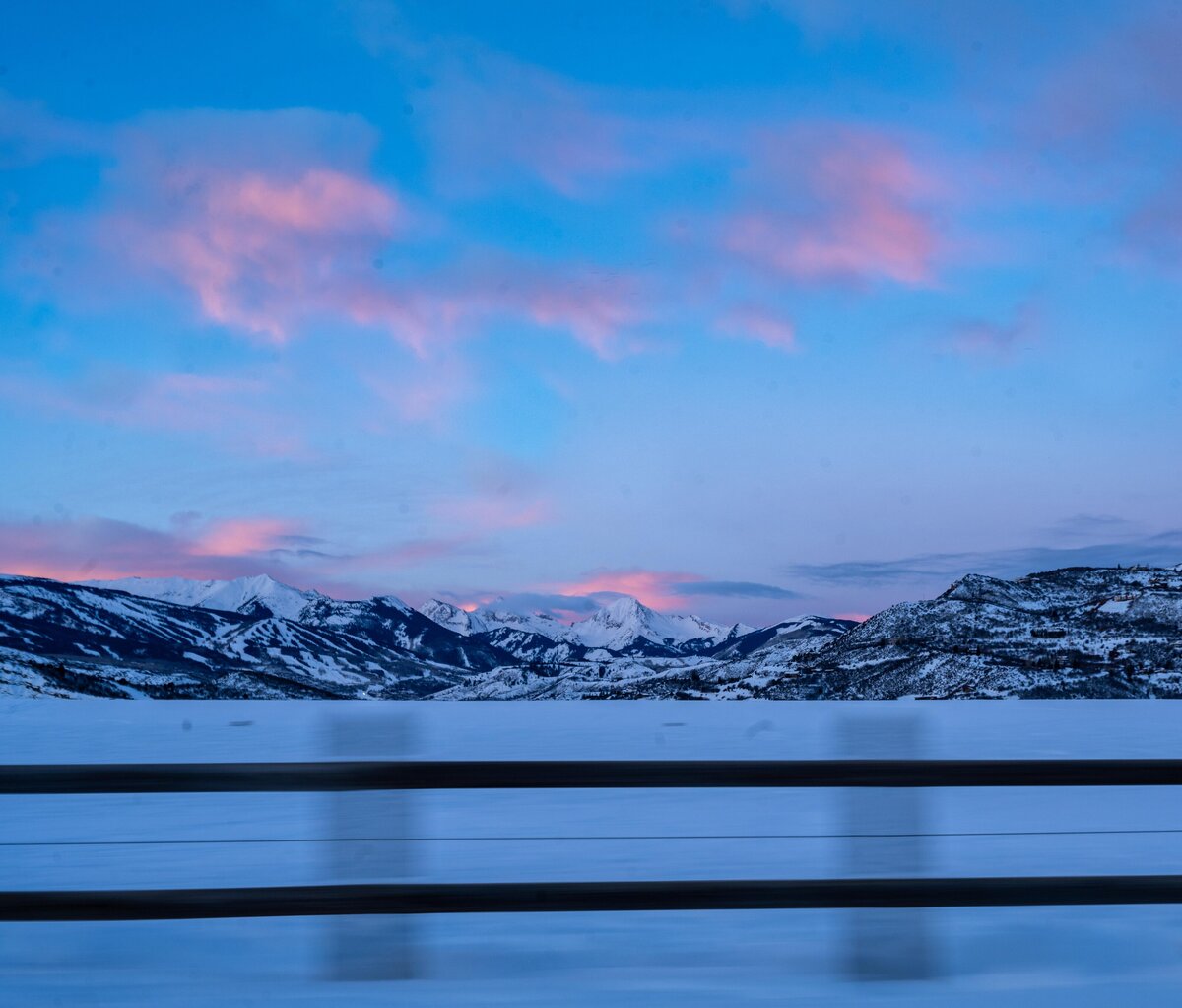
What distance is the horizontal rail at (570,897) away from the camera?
3377 mm

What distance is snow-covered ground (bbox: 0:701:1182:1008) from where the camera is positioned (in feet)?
12.7

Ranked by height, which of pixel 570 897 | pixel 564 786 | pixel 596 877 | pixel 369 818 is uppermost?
pixel 564 786

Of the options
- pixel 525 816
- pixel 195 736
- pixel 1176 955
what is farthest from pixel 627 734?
pixel 1176 955

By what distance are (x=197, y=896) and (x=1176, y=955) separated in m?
3.95

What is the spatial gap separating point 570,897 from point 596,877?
10.4 ft

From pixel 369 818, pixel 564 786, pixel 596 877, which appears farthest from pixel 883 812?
pixel 596 877

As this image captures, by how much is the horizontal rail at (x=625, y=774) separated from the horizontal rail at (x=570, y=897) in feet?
1.08

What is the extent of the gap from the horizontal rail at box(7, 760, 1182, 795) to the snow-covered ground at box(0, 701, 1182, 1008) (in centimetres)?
10

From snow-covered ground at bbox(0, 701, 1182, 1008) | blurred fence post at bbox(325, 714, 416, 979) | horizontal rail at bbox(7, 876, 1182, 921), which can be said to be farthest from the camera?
snow-covered ground at bbox(0, 701, 1182, 1008)

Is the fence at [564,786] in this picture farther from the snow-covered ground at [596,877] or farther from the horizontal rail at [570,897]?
the snow-covered ground at [596,877]

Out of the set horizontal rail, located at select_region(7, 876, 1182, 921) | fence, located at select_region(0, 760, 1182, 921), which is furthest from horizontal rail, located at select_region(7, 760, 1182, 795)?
horizontal rail, located at select_region(7, 876, 1182, 921)

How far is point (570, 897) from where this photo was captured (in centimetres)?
343

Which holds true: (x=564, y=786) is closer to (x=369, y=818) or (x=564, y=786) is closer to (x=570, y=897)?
(x=570, y=897)

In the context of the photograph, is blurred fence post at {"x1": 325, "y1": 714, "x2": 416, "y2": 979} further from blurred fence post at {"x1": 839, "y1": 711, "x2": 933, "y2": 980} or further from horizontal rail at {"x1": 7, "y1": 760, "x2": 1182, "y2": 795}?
blurred fence post at {"x1": 839, "y1": 711, "x2": 933, "y2": 980}
